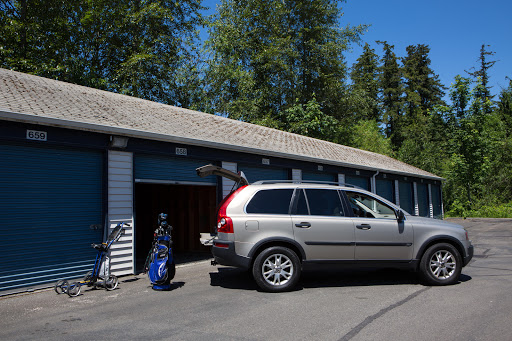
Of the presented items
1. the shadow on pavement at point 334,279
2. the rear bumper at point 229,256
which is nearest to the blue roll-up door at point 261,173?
the shadow on pavement at point 334,279

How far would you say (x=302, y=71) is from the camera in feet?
110

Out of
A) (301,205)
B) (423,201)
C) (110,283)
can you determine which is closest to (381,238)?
(301,205)

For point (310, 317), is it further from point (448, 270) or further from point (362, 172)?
point (362, 172)

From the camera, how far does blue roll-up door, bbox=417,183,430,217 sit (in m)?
23.8

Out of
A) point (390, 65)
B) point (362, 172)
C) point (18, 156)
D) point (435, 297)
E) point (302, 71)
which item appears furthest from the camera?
point (390, 65)

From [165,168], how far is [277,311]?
5276 mm

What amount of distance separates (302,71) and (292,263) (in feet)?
94.7

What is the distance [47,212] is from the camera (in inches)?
289

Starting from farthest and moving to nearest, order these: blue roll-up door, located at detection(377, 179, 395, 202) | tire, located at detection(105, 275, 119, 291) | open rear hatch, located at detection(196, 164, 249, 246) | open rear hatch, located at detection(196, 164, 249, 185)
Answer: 1. blue roll-up door, located at detection(377, 179, 395, 202)
2. open rear hatch, located at detection(196, 164, 249, 185)
3. open rear hatch, located at detection(196, 164, 249, 246)
4. tire, located at detection(105, 275, 119, 291)

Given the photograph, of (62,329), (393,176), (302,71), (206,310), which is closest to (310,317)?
(206,310)

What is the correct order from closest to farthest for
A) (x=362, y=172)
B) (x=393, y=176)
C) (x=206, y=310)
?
(x=206, y=310) → (x=362, y=172) → (x=393, y=176)

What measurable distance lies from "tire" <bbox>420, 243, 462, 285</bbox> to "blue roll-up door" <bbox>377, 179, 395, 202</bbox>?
12277mm

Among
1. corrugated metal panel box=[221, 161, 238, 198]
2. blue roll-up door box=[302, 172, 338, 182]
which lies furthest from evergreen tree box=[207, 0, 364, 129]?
corrugated metal panel box=[221, 161, 238, 198]

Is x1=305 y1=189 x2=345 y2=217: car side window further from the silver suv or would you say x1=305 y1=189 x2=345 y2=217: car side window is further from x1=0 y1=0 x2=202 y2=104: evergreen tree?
x1=0 y1=0 x2=202 y2=104: evergreen tree
